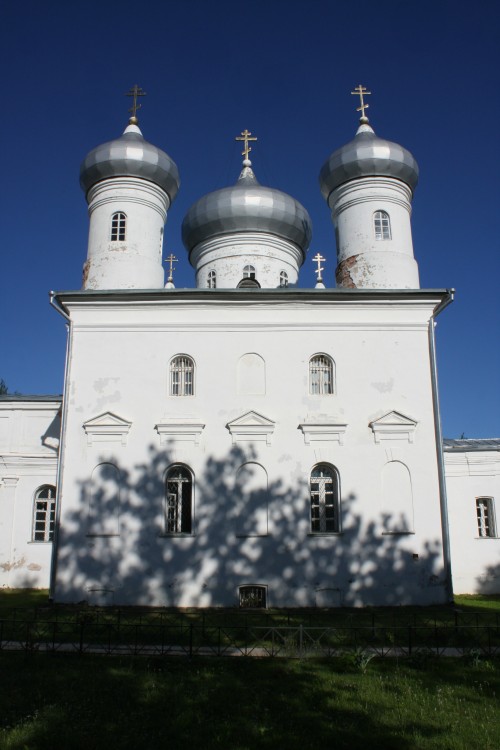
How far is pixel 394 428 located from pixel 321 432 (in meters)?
1.64

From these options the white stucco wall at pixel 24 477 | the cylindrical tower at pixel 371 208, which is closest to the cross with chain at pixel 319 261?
the cylindrical tower at pixel 371 208

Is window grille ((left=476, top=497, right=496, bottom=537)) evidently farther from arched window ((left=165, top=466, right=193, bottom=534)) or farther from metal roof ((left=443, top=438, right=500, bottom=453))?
arched window ((left=165, top=466, right=193, bottom=534))

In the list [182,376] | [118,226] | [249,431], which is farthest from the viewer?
[118,226]

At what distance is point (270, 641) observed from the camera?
9.60 metres

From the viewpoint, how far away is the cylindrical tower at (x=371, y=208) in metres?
17.1

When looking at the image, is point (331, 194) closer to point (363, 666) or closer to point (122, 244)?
point (122, 244)

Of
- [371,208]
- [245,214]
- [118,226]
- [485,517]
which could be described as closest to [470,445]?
[485,517]

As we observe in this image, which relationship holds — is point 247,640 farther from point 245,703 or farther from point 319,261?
point 319,261

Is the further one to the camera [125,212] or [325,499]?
[125,212]

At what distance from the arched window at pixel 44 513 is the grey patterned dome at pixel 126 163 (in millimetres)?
8527

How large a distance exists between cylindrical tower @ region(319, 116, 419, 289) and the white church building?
0.50ft

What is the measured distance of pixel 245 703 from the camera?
6.91 meters

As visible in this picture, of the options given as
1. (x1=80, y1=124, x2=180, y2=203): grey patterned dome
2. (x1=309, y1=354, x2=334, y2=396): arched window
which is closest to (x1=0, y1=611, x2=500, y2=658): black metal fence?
(x1=309, y1=354, x2=334, y2=396): arched window

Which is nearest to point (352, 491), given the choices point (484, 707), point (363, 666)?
point (363, 666)
